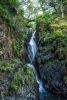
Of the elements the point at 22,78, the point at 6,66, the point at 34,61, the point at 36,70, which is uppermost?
the point at 34,61

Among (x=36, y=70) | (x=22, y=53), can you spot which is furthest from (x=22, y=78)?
(x=36, y=70)

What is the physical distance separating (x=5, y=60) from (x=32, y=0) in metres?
34.6

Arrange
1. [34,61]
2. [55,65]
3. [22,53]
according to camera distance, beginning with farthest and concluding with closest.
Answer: [34,61]
[22,53]
[55,65]

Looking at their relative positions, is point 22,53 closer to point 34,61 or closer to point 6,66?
point 34,61

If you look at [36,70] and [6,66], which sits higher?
[6,66]

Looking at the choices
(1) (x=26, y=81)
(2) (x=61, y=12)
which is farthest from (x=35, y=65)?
(2) (x=61, y=12)

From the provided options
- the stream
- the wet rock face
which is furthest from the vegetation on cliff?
the stream

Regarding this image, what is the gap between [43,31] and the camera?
22.7m

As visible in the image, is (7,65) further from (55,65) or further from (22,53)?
(22,53)

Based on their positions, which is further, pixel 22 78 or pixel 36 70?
pixel 36 70

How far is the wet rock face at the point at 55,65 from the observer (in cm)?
1670

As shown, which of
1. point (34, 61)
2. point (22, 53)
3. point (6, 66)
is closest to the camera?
point (6, 66)

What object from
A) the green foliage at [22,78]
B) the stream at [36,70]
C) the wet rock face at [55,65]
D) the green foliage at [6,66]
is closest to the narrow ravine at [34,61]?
the stream at [36,70]

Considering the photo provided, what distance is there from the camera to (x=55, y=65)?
687 inches
